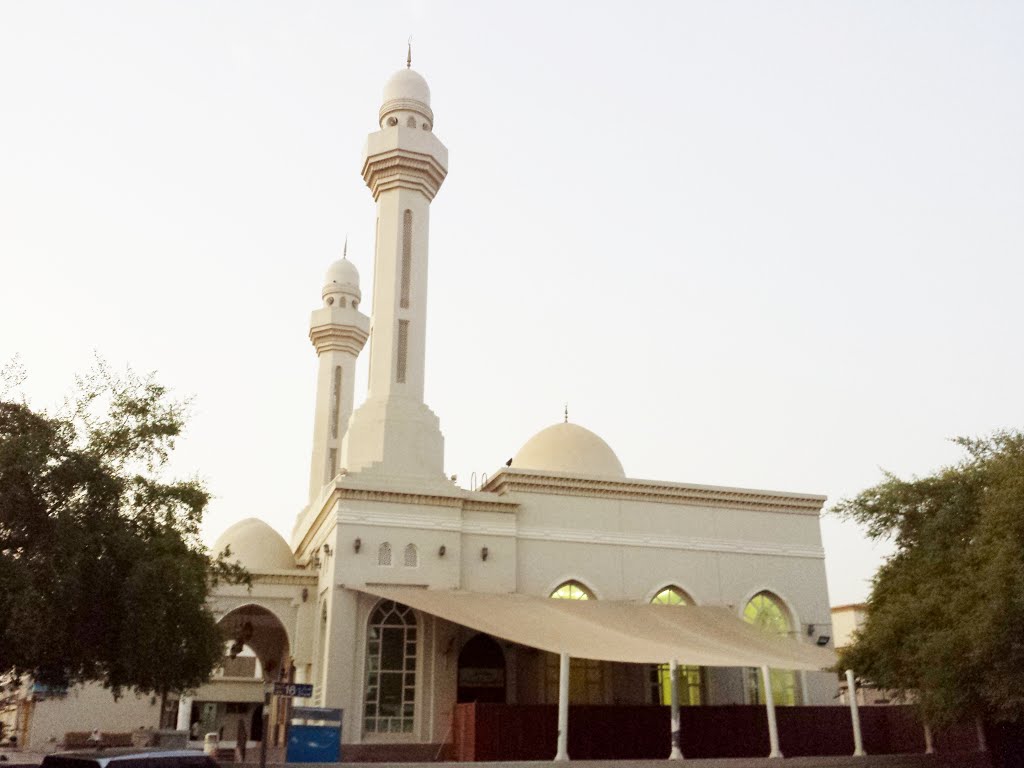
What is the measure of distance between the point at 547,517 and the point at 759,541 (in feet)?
20.4

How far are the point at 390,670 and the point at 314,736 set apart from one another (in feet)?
11.8

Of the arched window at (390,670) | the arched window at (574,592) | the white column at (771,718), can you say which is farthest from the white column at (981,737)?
the arched window at (390,670)

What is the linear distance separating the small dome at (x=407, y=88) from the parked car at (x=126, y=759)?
68.1 ft

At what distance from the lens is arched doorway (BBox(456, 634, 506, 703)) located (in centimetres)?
2188

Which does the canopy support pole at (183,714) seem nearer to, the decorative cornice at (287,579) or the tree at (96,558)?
the decorative cornice at (287,579)

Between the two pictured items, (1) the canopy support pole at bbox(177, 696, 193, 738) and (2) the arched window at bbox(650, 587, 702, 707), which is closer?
(2) the arched window at bbox(650, 587, 702, 707)

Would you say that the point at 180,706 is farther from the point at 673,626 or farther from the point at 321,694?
the point at 673,626

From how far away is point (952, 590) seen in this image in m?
16.8

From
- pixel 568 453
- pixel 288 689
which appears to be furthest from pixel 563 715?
pixel 568 453

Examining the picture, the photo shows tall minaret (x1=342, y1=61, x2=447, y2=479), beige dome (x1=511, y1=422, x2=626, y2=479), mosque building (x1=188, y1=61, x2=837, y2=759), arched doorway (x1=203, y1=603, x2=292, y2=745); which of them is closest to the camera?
mosque building (x1=188, y1=61, x2=837, y2=759)

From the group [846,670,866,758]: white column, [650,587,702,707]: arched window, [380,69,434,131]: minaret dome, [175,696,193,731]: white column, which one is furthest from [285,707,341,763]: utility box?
[175,696,193,731]: white column

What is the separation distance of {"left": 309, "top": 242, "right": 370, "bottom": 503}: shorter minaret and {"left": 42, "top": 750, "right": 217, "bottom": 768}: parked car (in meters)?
21.9

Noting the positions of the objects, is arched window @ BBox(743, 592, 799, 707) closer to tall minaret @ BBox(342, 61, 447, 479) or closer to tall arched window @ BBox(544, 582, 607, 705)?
tall arched window @ BBox(544, 582, 607, 705)

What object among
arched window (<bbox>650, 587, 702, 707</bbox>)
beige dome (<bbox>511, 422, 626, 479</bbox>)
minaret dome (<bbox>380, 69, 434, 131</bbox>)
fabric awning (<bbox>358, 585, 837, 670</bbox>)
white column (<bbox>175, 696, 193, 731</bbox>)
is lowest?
white column (<bbox>175, 696, 193, 731</bbox>)
